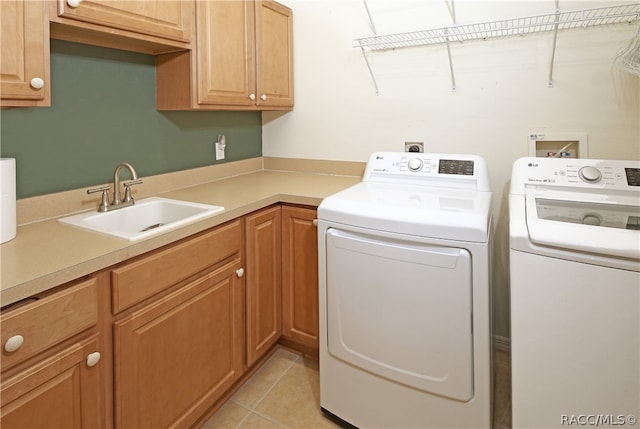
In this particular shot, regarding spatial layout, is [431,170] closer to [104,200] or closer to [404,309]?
[404,309]

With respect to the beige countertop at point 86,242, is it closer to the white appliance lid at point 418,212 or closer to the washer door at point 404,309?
the white appliance lid at point 418,212

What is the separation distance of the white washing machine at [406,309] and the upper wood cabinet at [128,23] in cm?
95

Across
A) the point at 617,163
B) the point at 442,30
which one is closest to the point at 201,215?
the point at 442,30

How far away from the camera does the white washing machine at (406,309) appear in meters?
1.26

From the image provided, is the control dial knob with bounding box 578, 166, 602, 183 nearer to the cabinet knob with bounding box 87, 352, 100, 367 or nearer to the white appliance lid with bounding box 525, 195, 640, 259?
the white appliance lid with bounding box 525, 195, 640, 259

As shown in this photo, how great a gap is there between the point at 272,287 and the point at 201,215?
0.62m

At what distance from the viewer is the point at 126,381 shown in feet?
3.95

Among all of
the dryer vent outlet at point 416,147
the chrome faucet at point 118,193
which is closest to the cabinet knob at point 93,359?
the chrome faucet at point 118,193

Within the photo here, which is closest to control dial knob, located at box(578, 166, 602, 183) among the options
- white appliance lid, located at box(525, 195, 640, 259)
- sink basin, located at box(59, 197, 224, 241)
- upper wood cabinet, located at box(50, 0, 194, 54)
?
white appliance lid, located at box(525, 195, 640, 259)

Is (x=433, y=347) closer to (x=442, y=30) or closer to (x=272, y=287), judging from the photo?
(x=272, y=287)

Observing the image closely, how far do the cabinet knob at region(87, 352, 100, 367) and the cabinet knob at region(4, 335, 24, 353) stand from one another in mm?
211

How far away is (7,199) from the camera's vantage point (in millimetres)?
1166

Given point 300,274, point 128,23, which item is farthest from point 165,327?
point 128,23

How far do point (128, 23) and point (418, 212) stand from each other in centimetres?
125
